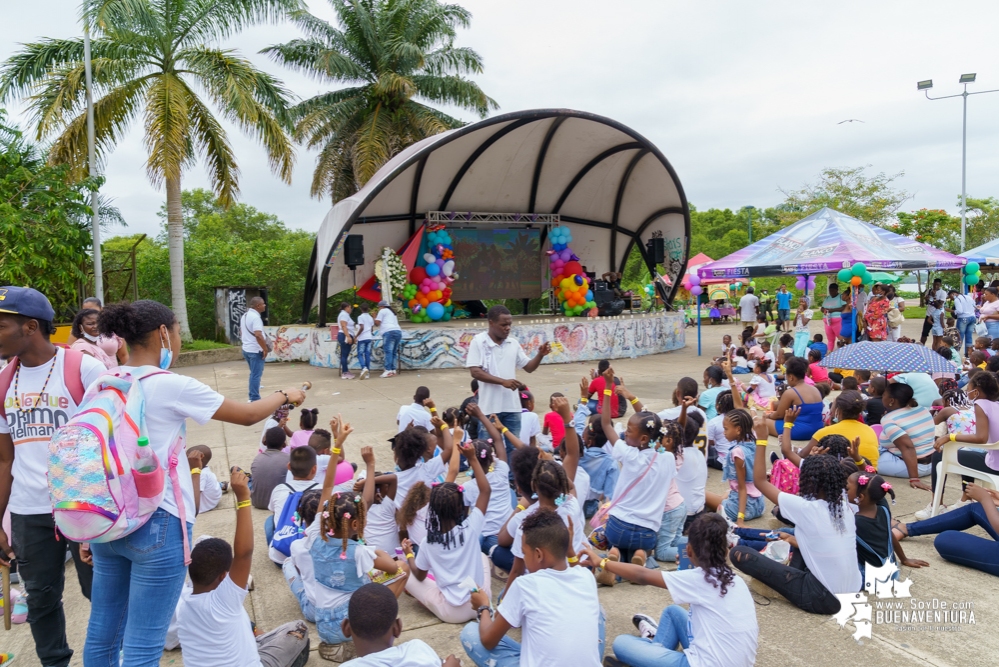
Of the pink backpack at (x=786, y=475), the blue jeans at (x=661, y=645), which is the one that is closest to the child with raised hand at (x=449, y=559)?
the blue jeans at (x=661, y=645)

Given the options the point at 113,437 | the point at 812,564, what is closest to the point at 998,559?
the point at 812,564

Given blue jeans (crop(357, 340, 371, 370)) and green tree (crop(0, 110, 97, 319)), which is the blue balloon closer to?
blue jeans (crop(357, 340, 371, 370))

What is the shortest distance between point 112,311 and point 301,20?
2241cm

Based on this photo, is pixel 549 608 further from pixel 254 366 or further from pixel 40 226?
pixel 40 226

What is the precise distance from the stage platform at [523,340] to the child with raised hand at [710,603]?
33.8ft

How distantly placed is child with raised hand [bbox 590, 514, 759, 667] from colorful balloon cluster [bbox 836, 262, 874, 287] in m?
10.4

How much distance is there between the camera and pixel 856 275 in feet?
38.2

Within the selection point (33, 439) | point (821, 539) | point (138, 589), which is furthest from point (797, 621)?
point (33, 439)

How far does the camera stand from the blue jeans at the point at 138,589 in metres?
2.34

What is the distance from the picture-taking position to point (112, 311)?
8.00 feet

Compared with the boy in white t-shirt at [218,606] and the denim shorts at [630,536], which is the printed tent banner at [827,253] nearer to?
the denim shorts at [630,536]

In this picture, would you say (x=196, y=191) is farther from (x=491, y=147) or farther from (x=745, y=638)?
(x=745, y=638)

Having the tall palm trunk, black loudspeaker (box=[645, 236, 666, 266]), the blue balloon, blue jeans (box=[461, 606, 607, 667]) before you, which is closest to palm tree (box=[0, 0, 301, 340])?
the tall palm trunk

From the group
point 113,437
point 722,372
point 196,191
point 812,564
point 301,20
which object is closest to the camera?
point 113,437
